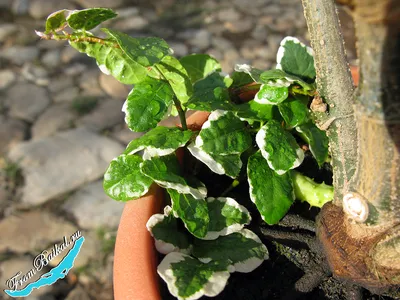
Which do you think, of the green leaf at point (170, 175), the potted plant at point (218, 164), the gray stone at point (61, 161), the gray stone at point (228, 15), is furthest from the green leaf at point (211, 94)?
the gray stone at point (228, 15)

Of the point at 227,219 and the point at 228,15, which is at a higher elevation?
the point at 227,219

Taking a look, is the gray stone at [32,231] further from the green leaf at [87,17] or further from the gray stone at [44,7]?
the gray stone at [44,7]

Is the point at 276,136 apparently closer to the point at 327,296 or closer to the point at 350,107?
the point at 350,107

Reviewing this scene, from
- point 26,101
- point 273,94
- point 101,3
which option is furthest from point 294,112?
point 101,3

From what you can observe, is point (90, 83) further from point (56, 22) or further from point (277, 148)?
point (277, 148)

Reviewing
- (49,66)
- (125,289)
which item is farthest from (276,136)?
(49,66)
